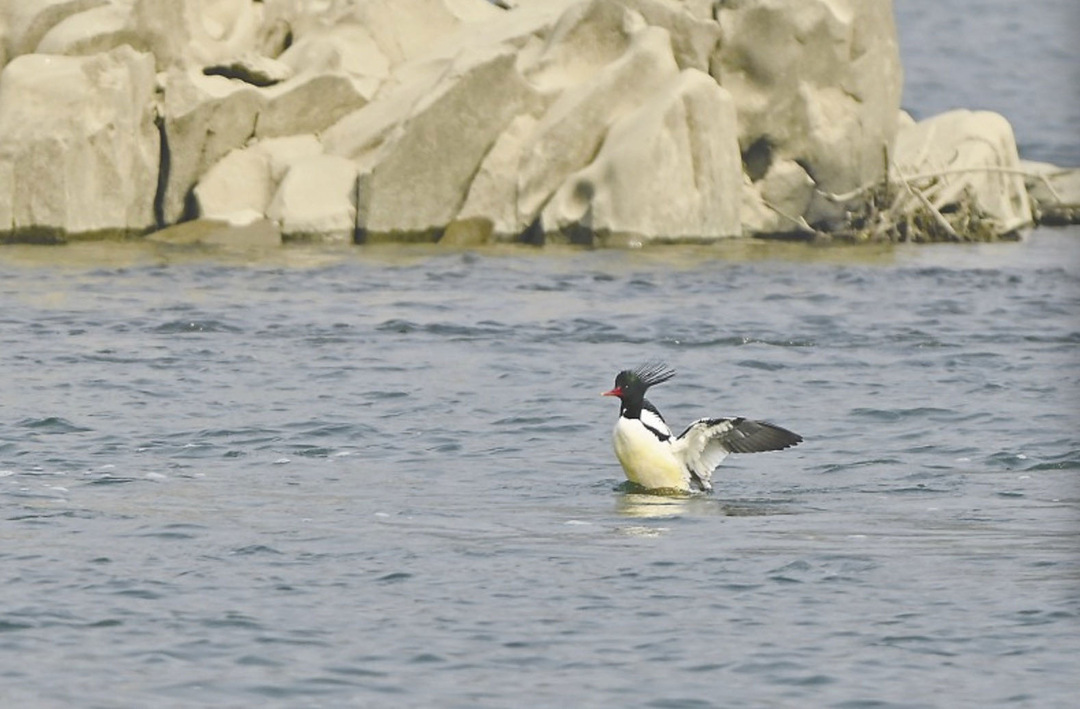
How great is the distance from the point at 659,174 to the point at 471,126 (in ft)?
9.07

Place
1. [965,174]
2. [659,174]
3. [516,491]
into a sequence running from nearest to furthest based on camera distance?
1. [516,491]
2. [659,174]
3. [965,174]

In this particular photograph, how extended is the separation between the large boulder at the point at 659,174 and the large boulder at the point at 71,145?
5.64 m

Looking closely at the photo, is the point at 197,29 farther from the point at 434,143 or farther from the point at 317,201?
the point at 434,143

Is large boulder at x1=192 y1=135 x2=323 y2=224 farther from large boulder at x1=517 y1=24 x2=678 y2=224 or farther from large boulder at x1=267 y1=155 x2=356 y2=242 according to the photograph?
large boulder at x1=517 y1=24 x2=678 y2=224

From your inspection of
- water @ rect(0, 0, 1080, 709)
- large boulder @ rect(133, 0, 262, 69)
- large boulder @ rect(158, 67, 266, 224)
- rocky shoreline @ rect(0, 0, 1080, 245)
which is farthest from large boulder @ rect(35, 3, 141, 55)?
water @ rect(0, 0, 1080, 709)

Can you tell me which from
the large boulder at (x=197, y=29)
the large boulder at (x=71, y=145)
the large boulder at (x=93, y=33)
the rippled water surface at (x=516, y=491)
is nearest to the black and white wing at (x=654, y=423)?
the rippled water surface at (x=516, y=491)

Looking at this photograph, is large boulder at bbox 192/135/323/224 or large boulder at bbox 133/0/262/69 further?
large boulder at bbox 133/0/262/69

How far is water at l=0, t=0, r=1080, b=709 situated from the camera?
10.4m

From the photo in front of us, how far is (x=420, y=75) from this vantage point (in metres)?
31.1

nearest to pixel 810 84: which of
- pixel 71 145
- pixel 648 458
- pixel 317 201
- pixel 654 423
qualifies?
pixel 317 201

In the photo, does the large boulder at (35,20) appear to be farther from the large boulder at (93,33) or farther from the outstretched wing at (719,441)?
the outstretched wing at (719,441)

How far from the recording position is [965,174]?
31.9m

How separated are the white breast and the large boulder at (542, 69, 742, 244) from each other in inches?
531

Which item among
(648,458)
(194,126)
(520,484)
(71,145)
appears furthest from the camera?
(194,126)
